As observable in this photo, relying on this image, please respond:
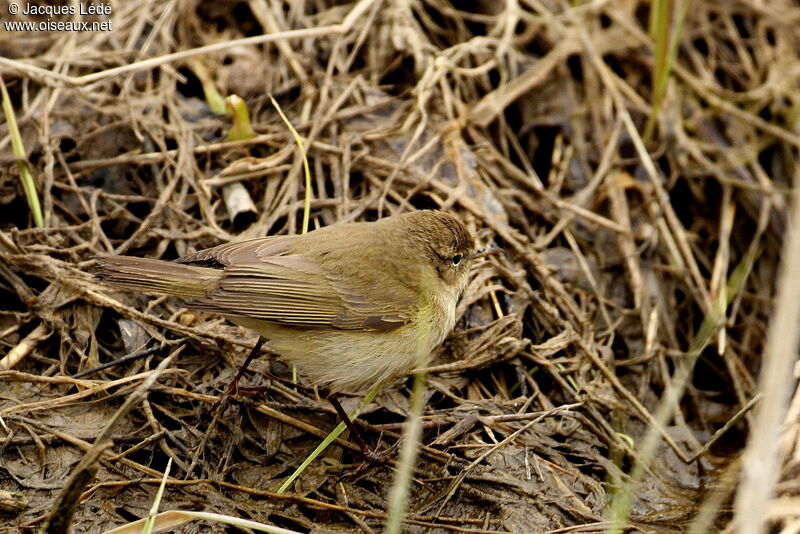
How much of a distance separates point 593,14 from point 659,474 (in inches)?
139

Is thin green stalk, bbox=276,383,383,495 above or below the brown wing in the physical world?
below

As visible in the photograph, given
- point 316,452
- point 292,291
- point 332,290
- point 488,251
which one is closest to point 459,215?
point 488,251

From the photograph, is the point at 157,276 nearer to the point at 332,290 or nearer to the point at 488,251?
the point at 332,290

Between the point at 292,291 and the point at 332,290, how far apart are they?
0.67ft

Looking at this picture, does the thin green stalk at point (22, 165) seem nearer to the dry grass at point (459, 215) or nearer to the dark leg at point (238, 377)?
the dry grass at point (459, 215)

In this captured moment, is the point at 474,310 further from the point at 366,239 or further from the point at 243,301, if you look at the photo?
the point at 243,301

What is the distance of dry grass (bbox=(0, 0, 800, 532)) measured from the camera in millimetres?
3959

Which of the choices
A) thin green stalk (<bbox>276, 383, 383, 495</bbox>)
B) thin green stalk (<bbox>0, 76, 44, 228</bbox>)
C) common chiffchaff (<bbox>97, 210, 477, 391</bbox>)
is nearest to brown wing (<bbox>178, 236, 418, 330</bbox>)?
common chiffchaff (<bbox>97, 210, 477, 391</bbox>)

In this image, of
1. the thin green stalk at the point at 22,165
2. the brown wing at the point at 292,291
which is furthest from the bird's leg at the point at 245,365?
the thin green stalk at the point at 22,165

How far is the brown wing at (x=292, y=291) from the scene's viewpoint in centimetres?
387

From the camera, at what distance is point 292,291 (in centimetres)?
400

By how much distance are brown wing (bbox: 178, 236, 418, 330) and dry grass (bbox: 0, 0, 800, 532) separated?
0.50 m

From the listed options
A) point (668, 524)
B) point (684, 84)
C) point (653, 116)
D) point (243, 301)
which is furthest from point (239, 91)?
point (668, 524)

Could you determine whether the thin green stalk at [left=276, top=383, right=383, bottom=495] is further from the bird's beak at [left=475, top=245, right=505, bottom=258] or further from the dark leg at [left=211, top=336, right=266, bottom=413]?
the bird's beak at [left=475, top=245, right=505, bottom=258]
